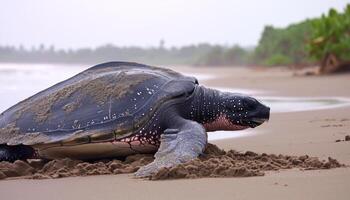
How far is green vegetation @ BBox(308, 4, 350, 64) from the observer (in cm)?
1803

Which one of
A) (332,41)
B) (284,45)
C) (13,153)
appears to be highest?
(284,45)

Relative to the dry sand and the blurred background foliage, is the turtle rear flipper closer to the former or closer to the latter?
the dry sand

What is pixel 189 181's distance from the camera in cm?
332

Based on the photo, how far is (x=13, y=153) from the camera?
187 inches

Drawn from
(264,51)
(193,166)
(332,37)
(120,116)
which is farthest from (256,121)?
(264,51)

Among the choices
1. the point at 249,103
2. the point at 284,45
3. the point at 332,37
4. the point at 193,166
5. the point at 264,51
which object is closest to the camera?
the point at 193,166

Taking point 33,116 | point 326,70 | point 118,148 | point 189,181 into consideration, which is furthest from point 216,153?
point 326,70

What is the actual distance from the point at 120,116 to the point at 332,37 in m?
14.7

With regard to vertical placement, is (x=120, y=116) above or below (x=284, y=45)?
below

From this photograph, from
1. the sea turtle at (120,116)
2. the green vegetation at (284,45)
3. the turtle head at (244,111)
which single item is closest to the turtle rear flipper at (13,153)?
the sea turtle at (120,116)

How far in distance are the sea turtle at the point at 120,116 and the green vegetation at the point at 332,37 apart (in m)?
13.7

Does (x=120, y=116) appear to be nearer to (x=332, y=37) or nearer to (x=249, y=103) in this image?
(x=249, y=103)

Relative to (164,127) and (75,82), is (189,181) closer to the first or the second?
(164,127)

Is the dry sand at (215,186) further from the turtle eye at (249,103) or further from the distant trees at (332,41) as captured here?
the distant trees at (332,41)
